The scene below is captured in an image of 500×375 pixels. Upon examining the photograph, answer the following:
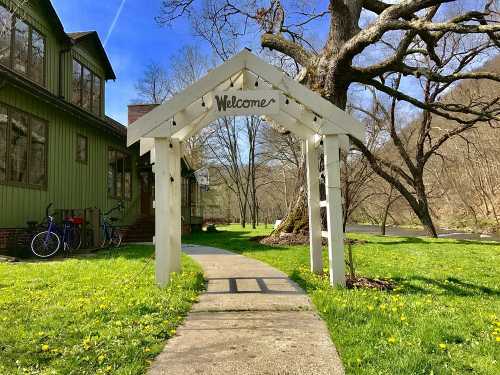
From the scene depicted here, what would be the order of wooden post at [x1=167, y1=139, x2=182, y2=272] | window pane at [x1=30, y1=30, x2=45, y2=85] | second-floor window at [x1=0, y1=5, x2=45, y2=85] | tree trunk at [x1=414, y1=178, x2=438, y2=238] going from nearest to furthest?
wooden post at [x1=167, y1=139, x2=182, y2=272], second-floor window at [x1=0, y1=5, x2=45, y2=85], window pane at [x1=30, y1=30, x2=45, y2=85], tree trunk at [x1=414, y1=178, x2=438, y2=238]

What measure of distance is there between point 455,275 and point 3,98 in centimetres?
1141

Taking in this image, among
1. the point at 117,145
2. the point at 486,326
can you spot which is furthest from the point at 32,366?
the point at 117,145

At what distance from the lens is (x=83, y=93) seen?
17109 mm

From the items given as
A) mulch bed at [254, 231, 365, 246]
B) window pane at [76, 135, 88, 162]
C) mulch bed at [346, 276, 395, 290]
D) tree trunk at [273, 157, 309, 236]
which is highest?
window pane at [76, 135, 88, 162]

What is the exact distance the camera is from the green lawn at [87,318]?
11.9 feet

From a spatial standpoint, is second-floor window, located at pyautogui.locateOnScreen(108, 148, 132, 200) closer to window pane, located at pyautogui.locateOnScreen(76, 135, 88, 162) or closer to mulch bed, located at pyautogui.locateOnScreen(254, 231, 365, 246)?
window pane, located at pyautogui.locateOnScreen(76, 135, 88, 162)

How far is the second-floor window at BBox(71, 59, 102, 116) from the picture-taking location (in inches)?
652

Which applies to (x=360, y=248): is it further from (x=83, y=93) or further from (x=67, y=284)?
(x=83, y=93)

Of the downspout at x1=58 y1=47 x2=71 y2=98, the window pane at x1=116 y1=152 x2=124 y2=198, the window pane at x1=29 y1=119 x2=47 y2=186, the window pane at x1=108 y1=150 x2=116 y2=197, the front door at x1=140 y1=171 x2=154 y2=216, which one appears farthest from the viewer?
the front door at x1=140 y1=171 x2=154 y2=216

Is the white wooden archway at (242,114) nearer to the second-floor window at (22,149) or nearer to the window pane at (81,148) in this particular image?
the second-floor window at (22,149)

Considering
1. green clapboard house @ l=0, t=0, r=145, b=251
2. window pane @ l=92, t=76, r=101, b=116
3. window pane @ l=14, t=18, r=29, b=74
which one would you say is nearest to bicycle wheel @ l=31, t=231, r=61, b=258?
green clapboard house @ l=0, t=0, r=145, b=251

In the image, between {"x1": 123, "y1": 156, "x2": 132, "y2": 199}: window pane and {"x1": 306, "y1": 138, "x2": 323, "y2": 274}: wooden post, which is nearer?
{"x1": 306, "y1": 138, "x2": 323, "y2": 274}: wooden post

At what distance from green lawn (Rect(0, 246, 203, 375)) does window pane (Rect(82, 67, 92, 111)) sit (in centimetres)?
1023

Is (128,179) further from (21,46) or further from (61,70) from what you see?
(21,46)
